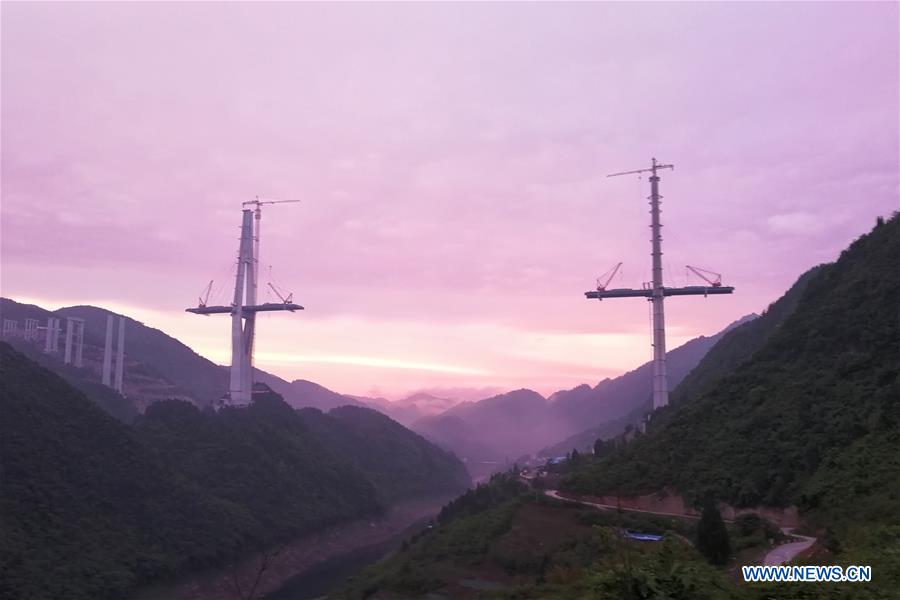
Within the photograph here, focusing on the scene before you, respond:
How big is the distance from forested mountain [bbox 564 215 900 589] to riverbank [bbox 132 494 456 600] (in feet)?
43.1

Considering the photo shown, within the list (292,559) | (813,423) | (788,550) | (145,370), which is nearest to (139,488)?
(292,559)

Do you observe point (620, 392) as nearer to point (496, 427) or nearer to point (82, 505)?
point (496, 427)

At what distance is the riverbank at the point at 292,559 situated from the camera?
1184 inches

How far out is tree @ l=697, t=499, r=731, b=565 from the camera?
14.6 meters

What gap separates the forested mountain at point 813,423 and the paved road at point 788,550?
67 centimetres

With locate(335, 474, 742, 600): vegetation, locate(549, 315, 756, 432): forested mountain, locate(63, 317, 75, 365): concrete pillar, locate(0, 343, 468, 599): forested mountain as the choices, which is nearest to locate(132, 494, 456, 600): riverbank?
locate(0, 343, 468, 599): forested mountain

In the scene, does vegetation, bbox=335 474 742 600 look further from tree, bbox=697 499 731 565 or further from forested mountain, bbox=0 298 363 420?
forested mountain, bbox=0 298 363 420

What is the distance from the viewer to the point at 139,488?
110 feet

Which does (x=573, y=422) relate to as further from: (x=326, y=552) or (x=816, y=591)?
(x=816, y=591)

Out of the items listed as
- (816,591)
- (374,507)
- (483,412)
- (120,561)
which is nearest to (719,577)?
(816,591)

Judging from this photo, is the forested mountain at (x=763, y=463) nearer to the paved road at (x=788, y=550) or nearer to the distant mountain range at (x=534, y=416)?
the paved road at (x=788, y=550)

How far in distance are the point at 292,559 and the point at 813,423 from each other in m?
26.4

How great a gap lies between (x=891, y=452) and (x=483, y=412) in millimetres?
136887

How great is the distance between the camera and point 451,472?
79.5 metres
